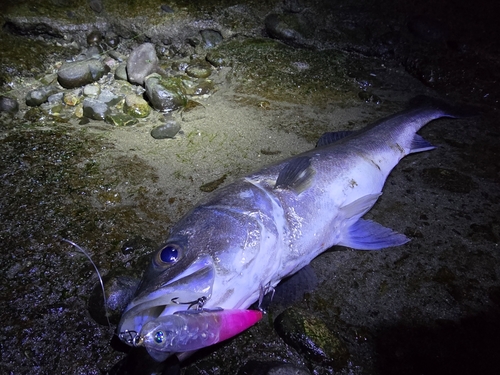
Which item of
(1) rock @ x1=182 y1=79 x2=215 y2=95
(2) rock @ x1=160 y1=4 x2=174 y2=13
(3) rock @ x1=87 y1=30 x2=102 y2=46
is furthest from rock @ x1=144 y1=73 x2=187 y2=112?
(2) rock @ x1=160 y1=4 x2=174 y2=13

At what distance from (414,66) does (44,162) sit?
5.03m

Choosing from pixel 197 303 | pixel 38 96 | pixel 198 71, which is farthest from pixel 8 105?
pixel 197 303

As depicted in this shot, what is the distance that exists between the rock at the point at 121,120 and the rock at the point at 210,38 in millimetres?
2115

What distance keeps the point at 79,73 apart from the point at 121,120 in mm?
1123

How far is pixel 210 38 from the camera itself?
5266 mm

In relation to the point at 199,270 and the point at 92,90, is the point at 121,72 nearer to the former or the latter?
the point at 92,90

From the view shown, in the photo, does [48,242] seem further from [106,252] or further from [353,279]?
[353,279]

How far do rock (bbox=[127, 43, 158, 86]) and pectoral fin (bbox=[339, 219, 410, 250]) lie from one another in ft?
11.4

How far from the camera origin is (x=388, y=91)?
446 cm

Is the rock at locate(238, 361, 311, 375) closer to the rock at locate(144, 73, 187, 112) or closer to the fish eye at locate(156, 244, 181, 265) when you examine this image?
the fish eye at locate(156, 244, 181, 265)

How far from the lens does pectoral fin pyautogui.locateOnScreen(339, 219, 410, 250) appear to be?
2414 millimetres

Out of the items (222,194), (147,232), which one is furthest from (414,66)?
(147,232)

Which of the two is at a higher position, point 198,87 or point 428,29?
point 428,29

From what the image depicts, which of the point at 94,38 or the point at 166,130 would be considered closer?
the point at 166,130
